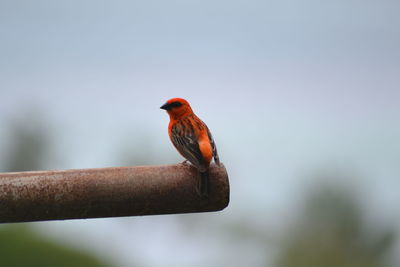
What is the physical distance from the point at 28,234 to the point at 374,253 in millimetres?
16925

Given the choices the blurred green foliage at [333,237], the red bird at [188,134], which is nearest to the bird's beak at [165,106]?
the red bird at [188,134]

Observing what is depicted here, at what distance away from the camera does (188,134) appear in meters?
6.21

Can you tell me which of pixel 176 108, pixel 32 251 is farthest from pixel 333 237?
pixel 176 108

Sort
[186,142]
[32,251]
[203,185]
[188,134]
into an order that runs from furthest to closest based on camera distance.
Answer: [32,251]
[188,134]
[186,142]
[203,185]

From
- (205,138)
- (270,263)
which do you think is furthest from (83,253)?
(270,263)

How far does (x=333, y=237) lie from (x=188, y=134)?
21780 millimetres

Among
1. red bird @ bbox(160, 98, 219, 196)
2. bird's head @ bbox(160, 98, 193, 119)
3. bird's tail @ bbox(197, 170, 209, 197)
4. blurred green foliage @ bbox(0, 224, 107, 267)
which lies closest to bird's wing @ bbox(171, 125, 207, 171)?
red bird @ bbox(160, 98, 219, 196)

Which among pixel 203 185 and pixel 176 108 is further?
pixel 176 108

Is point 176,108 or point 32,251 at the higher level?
point 176,108

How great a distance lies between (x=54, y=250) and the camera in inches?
539

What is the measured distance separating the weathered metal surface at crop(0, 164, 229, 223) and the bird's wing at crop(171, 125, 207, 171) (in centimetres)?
190

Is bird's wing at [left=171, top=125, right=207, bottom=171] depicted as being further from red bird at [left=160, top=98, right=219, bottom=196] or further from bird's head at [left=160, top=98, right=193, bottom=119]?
bird's head at [left=160, top=98, right=193, bottom=119]

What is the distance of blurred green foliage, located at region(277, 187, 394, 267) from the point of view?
2483 cm

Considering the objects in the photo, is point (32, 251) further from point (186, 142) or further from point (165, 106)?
point (186, 142)
